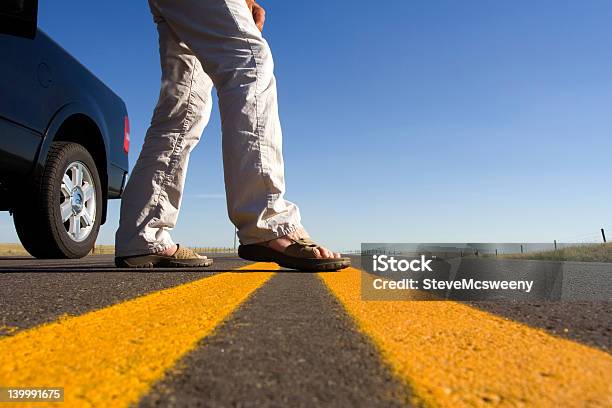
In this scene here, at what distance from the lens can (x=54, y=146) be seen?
14.2 feet

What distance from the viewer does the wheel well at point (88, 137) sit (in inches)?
180

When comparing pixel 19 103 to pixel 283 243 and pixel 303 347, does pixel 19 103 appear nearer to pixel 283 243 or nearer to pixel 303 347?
pixel 283 243

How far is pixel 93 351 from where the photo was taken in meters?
1.15

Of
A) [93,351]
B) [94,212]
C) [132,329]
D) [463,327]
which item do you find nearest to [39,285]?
[132,329]

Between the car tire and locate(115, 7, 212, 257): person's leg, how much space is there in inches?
41.4

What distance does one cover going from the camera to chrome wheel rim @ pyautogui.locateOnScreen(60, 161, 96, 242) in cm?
455

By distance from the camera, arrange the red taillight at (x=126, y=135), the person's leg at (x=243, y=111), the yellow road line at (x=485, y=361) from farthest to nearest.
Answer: the red taillight at (x=126, y=135) → the person's leg at (x=243, y=111) → the yellow road line at (x=485, y=361)

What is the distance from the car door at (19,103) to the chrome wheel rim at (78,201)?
57cm

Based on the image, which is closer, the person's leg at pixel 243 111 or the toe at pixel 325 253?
the person's leg at pixel 243 111

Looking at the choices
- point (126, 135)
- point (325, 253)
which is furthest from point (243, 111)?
point (126, 135)

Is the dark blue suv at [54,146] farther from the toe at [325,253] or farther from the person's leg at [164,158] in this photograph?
the toe at [325,253]

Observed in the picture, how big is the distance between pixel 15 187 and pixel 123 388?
3.83 meters

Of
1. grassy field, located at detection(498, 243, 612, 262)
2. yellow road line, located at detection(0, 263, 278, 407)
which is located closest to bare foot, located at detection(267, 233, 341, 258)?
yellow road line, located at detection(0, 263, 278, 407)

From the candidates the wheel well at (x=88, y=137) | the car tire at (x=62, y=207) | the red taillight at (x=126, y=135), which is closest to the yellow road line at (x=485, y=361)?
the car tire at (x=62, y=207)
